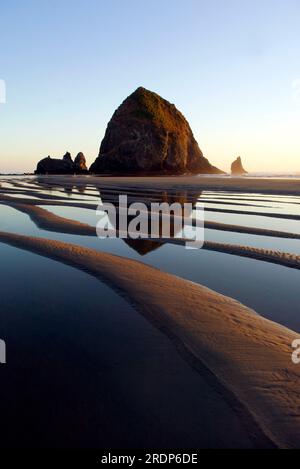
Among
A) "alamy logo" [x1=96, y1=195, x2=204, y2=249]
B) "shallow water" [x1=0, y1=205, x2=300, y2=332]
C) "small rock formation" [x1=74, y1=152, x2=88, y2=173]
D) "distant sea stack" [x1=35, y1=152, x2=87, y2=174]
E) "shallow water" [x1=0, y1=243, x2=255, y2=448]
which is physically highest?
"small rock formation" [x1=74, y1=152, x2=88, y2=173]

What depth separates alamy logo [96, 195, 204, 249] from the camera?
11781mm

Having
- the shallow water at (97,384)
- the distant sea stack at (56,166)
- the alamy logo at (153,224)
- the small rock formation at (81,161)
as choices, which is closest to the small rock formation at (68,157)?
the small rock formation at (81,161)

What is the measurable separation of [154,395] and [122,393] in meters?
0.33

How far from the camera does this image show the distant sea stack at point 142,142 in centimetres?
12300

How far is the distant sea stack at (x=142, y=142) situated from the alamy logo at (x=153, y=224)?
100171 millimetres

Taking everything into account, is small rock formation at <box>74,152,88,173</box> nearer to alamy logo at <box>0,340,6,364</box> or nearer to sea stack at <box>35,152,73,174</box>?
sea stack at <box>35,152,73,174</box>

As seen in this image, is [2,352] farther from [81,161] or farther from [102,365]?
[81,161]

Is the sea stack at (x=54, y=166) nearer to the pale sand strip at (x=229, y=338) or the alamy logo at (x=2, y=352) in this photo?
the pale sand strip at (x=229, y=338)

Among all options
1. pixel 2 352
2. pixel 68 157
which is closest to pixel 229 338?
pixel 2 352

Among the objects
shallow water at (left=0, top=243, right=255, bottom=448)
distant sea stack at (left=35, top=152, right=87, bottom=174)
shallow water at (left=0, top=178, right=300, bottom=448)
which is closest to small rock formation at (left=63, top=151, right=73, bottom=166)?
distant sea stack at (left=35, top=152, right=87, bottom=174)

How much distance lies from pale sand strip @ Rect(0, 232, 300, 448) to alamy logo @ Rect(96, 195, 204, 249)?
3666mm

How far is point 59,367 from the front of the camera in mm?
3994

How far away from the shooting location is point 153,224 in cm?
1419
